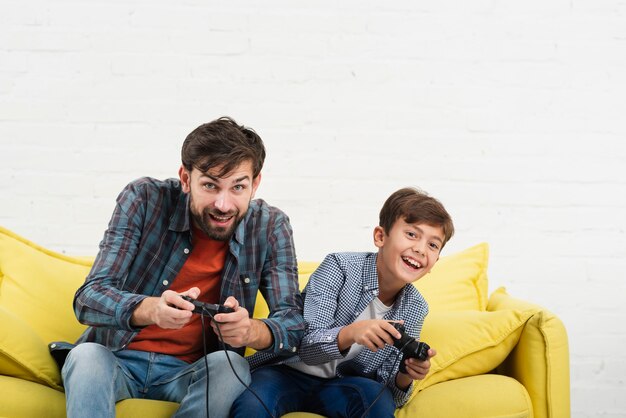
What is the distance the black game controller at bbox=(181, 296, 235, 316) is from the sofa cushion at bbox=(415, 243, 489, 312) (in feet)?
2.99

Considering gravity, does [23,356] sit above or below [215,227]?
below

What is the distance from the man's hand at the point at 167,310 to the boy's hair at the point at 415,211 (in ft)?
2.24

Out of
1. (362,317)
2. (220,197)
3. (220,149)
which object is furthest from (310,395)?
(220,149)

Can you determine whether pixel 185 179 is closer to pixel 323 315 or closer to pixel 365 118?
pixel 323 315

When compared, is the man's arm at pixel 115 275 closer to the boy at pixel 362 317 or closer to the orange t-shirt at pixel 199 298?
the orange t-shirt at pixel 199 298

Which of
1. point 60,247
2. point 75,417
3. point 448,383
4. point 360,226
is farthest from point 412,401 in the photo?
point 60,247

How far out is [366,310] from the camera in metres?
2.34

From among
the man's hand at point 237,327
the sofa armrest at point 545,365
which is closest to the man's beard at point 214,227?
Result: the man's hand at point 237,327

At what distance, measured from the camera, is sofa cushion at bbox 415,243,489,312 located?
267cm

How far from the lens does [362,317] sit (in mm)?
2328

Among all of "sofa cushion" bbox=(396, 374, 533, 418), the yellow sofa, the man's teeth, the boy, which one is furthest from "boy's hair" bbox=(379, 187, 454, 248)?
"sofa cushion" bbox=(396, 374, 533, 418)

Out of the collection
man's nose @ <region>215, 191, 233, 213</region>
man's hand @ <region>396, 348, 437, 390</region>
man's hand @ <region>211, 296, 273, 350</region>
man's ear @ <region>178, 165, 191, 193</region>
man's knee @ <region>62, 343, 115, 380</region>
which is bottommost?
man's hand @ <region>396, 348, 437, 390</region>

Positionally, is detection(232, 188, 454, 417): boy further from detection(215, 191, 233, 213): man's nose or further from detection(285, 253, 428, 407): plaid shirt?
detection(215, 191, 233, 213): man's nose

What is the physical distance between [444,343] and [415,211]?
388 mm
